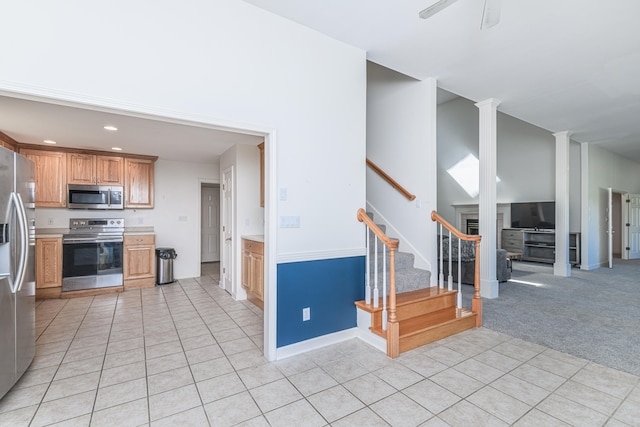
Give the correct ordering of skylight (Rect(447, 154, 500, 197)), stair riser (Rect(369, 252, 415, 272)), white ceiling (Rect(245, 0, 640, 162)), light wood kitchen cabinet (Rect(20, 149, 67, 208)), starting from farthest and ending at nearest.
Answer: skylight (Rect(447, 154, 500, 197))
light wood kitchen cabinet (Rect(20, 149, 67, 208))
stair riser (Rect(369, 252, 415, 272))
white ceiling (Rect(245, 0, 640, 162))

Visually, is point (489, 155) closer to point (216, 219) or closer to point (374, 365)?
point (374, 365)

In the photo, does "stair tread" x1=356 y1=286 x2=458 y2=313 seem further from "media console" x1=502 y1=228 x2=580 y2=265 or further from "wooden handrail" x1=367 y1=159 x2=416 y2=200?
"media console" x1=502 y1=228 x2=580 y2=265

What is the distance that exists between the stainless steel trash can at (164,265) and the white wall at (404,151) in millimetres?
3778

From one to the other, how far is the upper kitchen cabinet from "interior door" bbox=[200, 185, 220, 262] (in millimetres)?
2574

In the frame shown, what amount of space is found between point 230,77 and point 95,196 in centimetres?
417

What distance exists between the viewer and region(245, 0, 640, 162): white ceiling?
8.28ft

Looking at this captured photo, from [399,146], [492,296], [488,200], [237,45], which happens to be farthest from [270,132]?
A: [492,296]

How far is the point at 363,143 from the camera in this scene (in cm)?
316

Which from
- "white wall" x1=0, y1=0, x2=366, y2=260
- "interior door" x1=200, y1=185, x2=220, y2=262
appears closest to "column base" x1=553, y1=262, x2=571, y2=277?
"white wall" x1=0, y1=0, x2=366, y2=260

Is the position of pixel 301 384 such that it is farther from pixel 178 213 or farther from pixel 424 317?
pixel 178 213

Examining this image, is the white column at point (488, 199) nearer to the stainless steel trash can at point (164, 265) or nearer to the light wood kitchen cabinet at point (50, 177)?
the stainless steel trash can at point (164, 265)

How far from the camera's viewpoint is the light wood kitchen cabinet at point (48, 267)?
4.50 metres

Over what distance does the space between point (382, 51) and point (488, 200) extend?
Result: 108 inches

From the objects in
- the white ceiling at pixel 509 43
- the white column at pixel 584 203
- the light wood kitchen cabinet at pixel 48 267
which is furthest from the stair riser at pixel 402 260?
the white column at pixel 584 203
